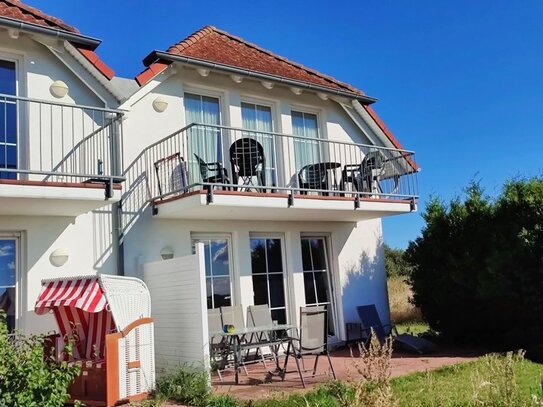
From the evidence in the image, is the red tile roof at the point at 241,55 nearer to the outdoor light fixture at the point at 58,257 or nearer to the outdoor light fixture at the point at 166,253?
the outdoor light fixture at the point at 166,253

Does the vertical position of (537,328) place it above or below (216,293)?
below

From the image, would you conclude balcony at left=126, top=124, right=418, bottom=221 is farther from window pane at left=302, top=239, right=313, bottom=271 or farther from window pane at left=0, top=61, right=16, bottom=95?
window pane at left=0, top=61, right=16, bottom=95

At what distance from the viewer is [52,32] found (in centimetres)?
897

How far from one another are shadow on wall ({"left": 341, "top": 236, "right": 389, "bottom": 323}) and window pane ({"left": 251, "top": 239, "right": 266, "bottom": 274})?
2.28 metres

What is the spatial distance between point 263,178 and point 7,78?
4881 millimetres

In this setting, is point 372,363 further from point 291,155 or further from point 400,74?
point 400,74

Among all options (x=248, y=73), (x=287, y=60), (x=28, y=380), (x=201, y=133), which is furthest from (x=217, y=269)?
(x=28, y=380)

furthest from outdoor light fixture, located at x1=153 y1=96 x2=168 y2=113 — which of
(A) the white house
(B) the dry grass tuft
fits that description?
(B) the dry grass tuft

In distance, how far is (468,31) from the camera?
46.6 ft

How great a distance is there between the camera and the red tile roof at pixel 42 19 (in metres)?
9.09

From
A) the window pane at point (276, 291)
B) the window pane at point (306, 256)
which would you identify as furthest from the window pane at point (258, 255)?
the window pane at point (306, 256)

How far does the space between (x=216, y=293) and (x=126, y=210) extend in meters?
2.56

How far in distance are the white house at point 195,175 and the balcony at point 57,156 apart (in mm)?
25

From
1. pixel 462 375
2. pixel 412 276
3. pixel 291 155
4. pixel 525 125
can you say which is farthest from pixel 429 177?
pixel 525 125
